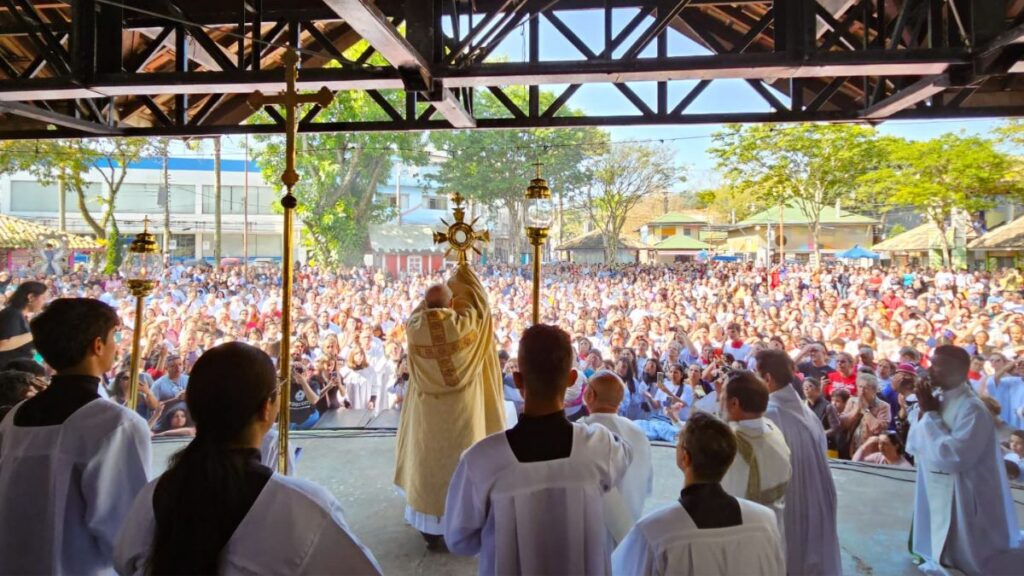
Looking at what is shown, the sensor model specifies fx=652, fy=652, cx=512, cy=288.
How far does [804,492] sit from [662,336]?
6.91m

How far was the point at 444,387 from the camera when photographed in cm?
395

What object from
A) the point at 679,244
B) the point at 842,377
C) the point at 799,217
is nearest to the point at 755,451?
the point at 842,377

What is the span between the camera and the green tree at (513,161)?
18625 mm

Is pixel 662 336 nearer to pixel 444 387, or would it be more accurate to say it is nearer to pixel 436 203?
pixel 444 387

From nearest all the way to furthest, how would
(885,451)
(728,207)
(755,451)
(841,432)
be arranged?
(755,451), (885,451), (841,432), (728,207)

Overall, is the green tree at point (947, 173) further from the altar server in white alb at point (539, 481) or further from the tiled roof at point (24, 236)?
the tiled roof at point (24, 236)

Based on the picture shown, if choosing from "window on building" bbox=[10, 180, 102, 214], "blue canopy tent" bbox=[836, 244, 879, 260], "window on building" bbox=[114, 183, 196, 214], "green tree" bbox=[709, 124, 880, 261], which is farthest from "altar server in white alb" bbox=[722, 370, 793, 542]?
"window on building" bbox=[10, 180, 102, 214]

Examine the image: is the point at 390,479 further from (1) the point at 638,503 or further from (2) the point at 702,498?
(2) the point at 702,498

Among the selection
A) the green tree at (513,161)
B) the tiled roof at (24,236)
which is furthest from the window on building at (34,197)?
the green tree at (513,161)

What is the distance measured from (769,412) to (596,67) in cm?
261

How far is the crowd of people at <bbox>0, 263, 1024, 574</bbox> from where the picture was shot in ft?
4.69

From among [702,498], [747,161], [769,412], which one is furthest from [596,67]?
[747,161]

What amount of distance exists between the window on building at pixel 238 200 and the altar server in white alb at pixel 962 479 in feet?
106

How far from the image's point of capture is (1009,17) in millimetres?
5281
